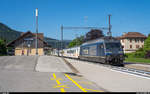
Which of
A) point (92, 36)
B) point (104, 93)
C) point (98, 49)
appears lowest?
point (104, 93)

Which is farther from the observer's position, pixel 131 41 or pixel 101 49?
pixel 131 41

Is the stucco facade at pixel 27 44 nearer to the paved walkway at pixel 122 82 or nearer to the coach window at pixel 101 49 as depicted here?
the coach window at pixel 101 49

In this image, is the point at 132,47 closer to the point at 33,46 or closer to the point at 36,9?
the point at 33,46

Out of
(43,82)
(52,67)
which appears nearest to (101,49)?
(52,67)

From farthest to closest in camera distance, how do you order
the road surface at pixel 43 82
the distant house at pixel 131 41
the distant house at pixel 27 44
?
the distant house at pixel 131 41 < the distant house at pixel 27 44 < the road surface at pixel 43 82

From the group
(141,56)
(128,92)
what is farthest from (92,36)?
(128,92)

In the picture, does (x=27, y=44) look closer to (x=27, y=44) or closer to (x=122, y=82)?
(x=27, y=44)

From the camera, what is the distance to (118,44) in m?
26.2

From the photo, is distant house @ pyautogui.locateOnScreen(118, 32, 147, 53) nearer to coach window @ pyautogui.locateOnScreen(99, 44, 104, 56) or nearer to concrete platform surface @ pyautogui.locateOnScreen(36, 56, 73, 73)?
coach window @ pyautogui.locateOnScreen(99, 44, 104, 56)

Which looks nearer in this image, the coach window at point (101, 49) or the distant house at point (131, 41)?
the coach window at point (101, 49)

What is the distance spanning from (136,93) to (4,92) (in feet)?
16.7

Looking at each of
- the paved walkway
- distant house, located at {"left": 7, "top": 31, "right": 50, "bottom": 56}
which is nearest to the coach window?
the paved walkway

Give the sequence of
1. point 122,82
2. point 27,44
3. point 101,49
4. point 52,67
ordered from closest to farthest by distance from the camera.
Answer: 1. point 122,82
2. point 52,67
3. point 101,49
4. point 27,44

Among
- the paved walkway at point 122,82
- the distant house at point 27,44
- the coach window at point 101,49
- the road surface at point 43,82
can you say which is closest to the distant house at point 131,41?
the distant house at point 27,44
